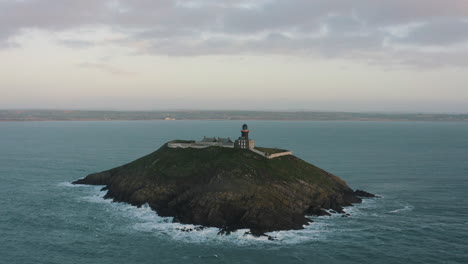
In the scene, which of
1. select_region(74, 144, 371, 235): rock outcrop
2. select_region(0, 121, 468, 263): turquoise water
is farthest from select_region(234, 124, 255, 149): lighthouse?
select_region(0, 121, 468, 263): turquoise water

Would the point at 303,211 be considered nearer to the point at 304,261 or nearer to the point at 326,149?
the point at 304,261

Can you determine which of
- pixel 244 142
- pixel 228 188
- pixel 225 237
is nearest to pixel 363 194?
pixel 244 142

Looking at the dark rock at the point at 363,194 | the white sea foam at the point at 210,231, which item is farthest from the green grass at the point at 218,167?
the white sea foam at the point at 210,231

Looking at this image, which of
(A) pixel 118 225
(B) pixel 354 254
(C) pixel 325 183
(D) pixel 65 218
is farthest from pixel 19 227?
(C) pixel 325 183

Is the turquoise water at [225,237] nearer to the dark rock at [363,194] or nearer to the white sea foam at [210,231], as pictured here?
the white sea foam at [210,231]

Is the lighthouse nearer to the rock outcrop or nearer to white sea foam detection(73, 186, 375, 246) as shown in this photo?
the rock outcrop

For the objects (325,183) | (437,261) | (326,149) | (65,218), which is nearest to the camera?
(437,261)

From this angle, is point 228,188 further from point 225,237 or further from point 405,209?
point 405,209
